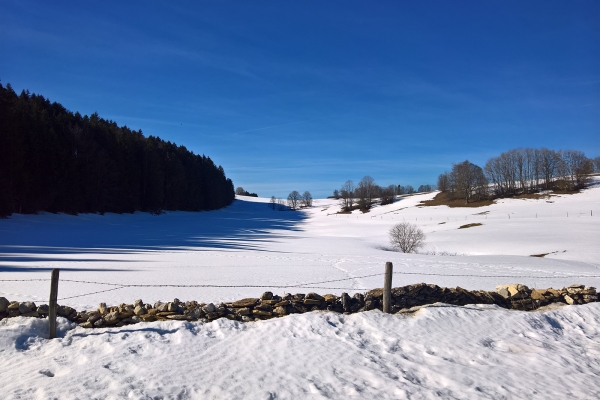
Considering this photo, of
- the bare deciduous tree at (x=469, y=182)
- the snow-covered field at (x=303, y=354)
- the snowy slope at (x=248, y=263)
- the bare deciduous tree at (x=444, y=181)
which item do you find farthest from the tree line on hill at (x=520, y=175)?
the snow-covered field at (x=303, y=354)

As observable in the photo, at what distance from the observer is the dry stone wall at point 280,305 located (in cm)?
750

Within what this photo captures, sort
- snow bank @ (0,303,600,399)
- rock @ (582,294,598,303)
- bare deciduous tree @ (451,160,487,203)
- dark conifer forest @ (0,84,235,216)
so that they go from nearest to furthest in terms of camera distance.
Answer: snow bank @ (0,303,600,399) < rock @ (582,294,598,303) < dark conifer forest @ (0,84,235,216) < bare deciduous tree @ (451,160,487,203)

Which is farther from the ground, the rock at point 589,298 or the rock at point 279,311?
the rock at point 279,311

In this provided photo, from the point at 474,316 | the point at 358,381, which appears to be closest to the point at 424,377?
the point at 358,381

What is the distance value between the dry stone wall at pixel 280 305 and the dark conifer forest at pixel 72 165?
29.8 m

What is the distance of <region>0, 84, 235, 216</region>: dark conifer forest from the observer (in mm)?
32875

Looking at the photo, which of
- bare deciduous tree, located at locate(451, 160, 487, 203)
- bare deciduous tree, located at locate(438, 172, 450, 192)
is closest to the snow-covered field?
bare deciduous tree, located at locate(451, 160, 487, 203)

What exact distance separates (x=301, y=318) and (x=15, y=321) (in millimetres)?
5559

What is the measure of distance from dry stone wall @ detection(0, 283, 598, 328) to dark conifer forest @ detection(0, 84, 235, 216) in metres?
29.8

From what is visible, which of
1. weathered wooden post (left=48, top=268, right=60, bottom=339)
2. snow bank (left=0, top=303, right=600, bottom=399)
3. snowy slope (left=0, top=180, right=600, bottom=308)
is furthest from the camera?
snowy slope (left=0, top=180, right=600, bottom=308)

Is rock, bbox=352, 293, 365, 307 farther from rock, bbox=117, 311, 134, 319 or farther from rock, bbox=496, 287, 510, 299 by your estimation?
rock, bbox=117, 311, 134, 319

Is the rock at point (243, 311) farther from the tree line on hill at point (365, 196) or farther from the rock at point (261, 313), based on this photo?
the tree line on hill at point (365, 196)

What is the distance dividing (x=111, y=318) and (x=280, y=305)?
3.40m

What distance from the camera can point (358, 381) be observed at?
5504mm
